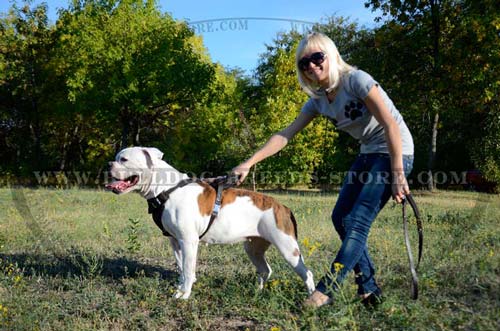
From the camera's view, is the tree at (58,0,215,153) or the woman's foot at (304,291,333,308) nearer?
the woman's foot at (304,291,333,308)

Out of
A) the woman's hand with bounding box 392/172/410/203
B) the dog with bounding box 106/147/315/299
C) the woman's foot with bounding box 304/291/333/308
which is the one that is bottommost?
the woman's foot with bounding box 304/291/333/308

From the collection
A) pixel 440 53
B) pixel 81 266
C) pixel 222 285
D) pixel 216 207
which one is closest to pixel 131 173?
pixel 216 207

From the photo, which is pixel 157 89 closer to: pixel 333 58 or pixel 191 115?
pixel 191 115

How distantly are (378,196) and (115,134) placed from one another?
26309mm

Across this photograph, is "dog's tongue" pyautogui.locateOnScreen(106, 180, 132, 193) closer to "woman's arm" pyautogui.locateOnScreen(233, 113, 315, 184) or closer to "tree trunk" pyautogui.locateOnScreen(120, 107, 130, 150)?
"woman's arm" pyautogui.locateOnScreen(233, 113, 315, 184)

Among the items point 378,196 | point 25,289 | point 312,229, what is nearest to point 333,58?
point 378,196

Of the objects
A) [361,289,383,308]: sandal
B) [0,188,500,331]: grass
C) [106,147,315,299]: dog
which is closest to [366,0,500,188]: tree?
[0,188,500,331]: grass

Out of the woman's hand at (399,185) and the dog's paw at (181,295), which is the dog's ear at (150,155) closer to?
the dog's paw at (181,295)

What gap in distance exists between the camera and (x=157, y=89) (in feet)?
73.3

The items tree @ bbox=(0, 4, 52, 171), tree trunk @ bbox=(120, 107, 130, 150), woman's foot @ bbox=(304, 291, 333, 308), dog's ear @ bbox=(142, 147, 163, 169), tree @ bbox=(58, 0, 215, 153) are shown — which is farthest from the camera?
tree @ bbox=(0, 4, 52, 171)

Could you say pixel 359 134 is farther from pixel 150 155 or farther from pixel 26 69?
pixel 26 69

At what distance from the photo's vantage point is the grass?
11.1 ft

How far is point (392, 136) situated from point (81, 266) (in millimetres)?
4075

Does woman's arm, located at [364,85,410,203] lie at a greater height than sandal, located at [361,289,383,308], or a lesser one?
greater
